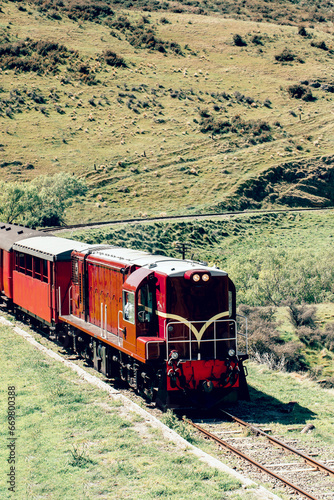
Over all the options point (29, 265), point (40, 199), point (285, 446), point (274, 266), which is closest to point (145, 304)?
point (285, 446)

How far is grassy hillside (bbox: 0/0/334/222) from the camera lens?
73.9 meters

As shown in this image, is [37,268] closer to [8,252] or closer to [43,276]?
[43,276]

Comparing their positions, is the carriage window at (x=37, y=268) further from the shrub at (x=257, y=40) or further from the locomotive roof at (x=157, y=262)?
the shrub at (x=257, y=40)

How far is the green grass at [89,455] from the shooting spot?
405 inches

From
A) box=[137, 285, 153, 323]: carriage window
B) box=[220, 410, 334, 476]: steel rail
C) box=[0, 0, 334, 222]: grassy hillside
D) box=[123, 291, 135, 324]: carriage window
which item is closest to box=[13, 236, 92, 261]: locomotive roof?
box=[123, 291, 135, 324]: carriage window

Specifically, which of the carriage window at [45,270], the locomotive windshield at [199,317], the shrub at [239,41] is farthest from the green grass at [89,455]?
the shrub at [239,41]

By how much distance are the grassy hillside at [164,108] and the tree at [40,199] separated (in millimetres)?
2169

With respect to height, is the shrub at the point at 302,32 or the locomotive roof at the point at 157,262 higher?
the shrub at the point at 302,32

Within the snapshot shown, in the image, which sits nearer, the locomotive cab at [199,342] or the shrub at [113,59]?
the locomotive cab at [199,342]

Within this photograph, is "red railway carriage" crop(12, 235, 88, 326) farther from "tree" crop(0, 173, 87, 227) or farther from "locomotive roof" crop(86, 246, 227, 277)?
"tree" crop(0, 173, 87, 227)

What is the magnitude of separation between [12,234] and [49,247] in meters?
→ 6.21

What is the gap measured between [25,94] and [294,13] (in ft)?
281

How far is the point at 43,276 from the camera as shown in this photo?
75.3ft

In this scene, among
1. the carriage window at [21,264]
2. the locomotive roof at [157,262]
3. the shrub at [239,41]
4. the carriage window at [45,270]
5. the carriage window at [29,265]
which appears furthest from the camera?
the shrub at [239,41]
